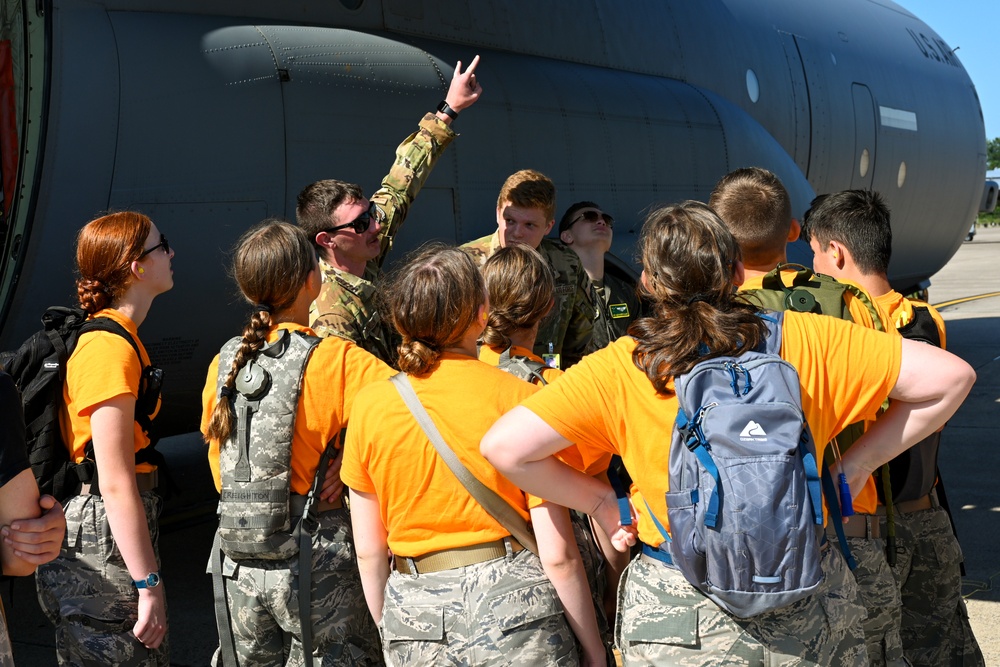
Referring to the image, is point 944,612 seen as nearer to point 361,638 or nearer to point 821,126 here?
point 361,638

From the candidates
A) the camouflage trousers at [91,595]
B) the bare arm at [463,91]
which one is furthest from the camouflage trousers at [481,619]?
the bare arm at [463,91]

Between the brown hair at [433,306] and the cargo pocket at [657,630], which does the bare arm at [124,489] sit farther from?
the cargo pocket at [657,630]

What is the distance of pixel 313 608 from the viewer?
283cm

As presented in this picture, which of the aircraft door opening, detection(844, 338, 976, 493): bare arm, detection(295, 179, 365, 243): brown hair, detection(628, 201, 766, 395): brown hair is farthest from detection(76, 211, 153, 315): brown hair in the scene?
the aircraft door opening

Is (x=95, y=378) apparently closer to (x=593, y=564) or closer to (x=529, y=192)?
(x=593, y=564)

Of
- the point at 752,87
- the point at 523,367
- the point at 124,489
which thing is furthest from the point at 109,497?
the point at 752,87

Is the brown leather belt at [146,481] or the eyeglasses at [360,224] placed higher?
the eyeglasses at [360,224]

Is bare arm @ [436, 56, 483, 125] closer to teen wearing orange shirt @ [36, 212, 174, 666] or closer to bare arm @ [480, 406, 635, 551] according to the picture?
teen wearing orange shirt @ [36, 212, 174, 666]

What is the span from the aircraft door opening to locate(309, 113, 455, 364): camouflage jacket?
717cm

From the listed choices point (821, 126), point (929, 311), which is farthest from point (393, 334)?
point (821, 126)

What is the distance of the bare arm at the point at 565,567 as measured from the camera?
243cm

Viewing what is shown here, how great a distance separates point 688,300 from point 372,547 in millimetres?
1047

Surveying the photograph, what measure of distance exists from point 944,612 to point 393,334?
2.17 metres

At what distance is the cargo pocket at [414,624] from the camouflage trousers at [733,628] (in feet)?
1.43
